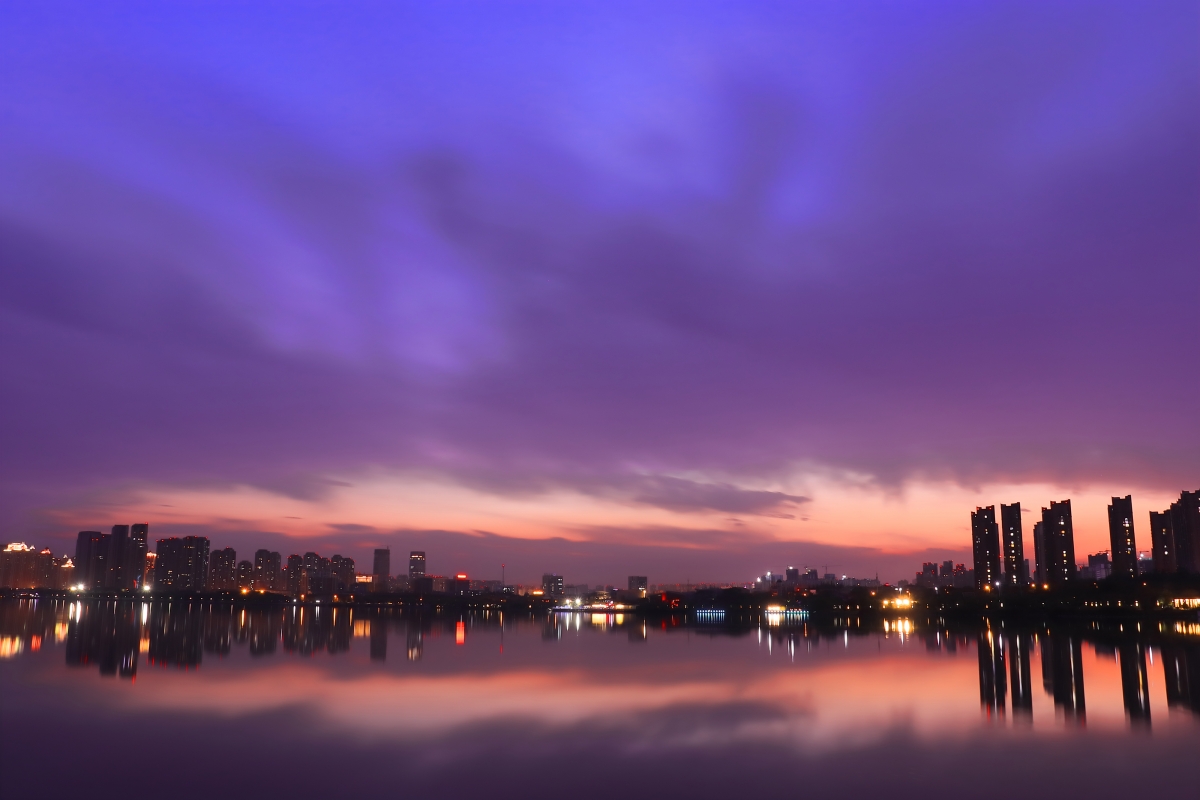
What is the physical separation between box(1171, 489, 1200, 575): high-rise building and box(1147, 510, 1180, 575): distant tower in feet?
17.6

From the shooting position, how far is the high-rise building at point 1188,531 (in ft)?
522

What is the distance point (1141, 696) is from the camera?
1192 inches

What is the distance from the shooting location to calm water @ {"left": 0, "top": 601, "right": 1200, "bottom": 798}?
1759 cm

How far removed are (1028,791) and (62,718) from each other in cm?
2656

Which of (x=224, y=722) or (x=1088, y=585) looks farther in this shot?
(x=1088, y=585)

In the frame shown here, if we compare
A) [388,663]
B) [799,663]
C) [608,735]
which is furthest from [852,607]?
[608,735]

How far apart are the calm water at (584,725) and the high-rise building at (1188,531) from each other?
460ft

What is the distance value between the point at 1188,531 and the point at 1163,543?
20.2 meters

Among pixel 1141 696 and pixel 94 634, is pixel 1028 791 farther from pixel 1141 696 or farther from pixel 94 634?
pixel 94 634

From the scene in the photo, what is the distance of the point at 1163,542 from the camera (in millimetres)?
181000

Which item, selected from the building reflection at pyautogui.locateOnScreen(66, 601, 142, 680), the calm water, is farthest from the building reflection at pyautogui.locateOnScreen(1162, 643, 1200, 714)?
the building reflection at pyautogui.locateOnScreen(66, 601, 142, 680)

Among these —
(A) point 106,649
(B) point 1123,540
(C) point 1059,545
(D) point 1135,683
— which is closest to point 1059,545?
(C) point 1059,545

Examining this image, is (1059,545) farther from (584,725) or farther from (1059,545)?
(584,725)

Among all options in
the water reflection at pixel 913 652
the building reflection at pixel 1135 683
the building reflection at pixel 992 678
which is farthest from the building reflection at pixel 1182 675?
the building reflection at pixel 992 678
